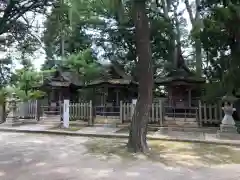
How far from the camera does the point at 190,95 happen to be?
1641cm

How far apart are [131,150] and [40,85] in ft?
39.6

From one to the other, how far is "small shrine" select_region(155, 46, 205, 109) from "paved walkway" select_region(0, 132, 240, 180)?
9565mm

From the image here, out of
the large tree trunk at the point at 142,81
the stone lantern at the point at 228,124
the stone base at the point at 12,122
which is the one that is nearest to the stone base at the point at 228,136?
the stone lantern at the point at 228,124

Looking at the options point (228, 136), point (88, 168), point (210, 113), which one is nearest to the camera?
point (88, 168)

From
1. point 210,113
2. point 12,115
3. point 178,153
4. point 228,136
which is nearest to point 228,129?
point 228,136

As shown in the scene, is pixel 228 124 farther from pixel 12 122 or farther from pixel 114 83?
pixel 12 122

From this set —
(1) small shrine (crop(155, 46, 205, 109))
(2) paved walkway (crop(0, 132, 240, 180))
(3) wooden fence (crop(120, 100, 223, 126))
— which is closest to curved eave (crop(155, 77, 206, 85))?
(1) small shrine (crop(155, 46, 205, 109))

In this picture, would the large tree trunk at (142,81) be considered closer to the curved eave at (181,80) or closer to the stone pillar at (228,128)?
the stone pillar at (228,128)

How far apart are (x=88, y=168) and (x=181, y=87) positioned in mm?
11879

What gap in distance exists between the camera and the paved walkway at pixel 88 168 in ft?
16.6

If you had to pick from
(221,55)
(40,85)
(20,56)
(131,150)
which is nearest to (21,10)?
(20,56)

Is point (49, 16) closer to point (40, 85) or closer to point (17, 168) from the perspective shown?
point (17, 168)

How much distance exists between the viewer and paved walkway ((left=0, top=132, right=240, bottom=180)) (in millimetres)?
5055

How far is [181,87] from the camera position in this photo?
16578 mm
